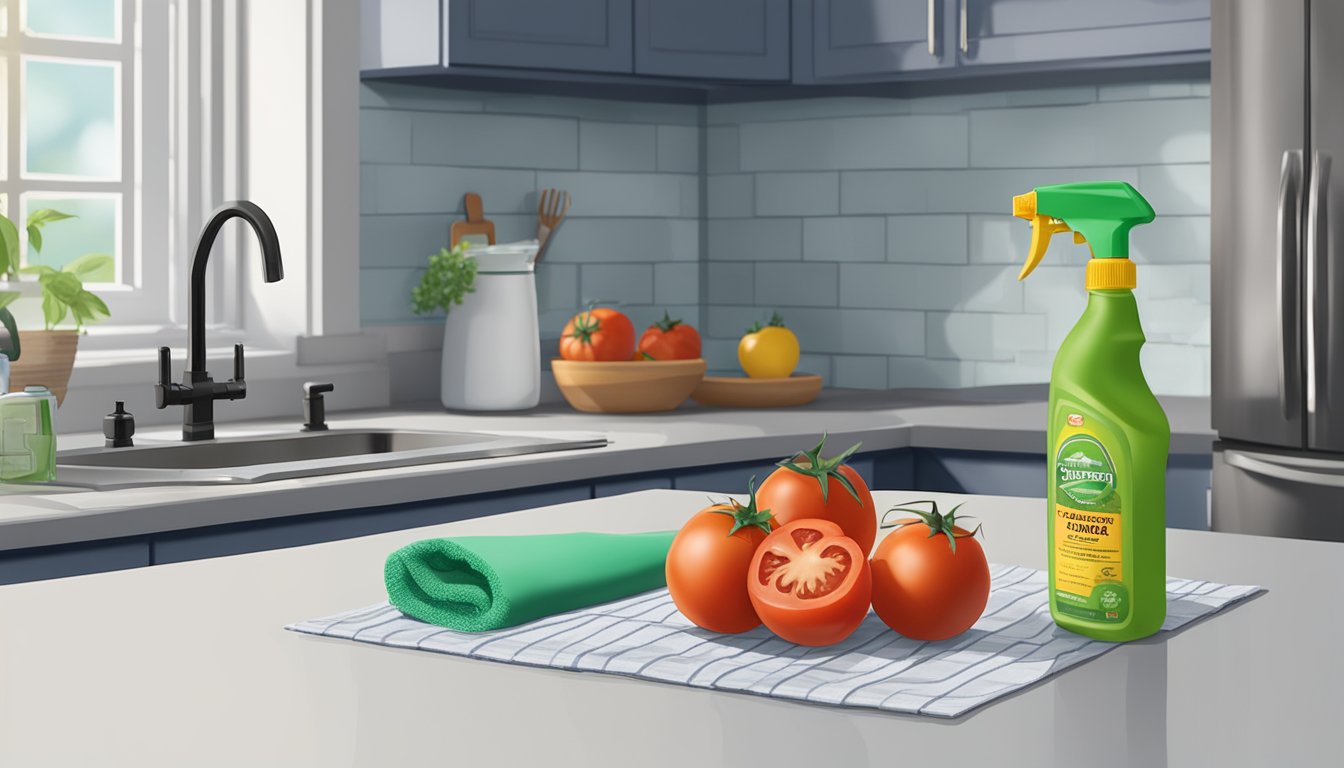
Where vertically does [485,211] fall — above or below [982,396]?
above

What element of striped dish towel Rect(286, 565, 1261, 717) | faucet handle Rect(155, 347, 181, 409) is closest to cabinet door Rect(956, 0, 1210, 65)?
faucet handle Rect(155, 347, 181, 409)

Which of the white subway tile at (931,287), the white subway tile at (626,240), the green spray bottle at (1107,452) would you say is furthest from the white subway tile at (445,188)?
the green spray bottle at (1107,452)

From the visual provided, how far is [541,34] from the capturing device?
3244 millimetres

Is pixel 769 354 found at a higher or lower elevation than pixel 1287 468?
higher

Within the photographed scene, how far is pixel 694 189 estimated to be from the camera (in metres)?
4.05

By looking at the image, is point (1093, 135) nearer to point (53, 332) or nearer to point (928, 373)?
point (928, 373)

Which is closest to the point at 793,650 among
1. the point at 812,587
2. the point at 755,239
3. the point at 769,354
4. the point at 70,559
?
the point at 812,587

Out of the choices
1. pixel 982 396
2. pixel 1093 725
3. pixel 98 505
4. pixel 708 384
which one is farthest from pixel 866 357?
pixel 1093 725

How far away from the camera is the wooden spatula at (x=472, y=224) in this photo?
3504 mm

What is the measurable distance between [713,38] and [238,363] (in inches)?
49.5

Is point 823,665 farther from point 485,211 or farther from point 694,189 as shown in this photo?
point 694,189

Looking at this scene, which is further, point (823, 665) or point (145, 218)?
point (145, 218)

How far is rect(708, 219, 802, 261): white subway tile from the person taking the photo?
13.0 feet

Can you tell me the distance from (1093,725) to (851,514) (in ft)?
0.97
